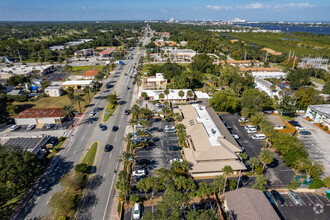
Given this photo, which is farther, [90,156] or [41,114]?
[41,114]

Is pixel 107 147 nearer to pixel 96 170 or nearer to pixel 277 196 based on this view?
pixel 96 170

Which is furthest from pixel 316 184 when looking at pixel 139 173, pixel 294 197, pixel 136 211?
pixel 139 173

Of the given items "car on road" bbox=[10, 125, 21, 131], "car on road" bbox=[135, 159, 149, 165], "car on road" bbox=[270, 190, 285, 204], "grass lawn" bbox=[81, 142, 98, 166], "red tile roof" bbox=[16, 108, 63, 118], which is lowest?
"car on road" bbox=[270, 190, 285, 204]

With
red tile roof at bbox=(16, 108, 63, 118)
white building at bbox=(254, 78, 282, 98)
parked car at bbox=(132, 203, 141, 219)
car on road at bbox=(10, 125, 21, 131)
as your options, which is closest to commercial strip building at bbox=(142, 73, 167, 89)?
red tile roof at bbox=(16, 108, 63, 118)

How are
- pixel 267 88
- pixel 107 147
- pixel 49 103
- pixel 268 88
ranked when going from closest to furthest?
pixel 107 147
pixel 49 103
pixel 268 88
pixel 267 88

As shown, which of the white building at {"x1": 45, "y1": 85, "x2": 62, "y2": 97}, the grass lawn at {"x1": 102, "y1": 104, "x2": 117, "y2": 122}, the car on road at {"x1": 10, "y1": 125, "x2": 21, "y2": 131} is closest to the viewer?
the car on road at {"x1": 10, "y1": 125, "x2": 21, "y2": 131}

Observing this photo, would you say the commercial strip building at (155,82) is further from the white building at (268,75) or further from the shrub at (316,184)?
the shrub at (316,184)

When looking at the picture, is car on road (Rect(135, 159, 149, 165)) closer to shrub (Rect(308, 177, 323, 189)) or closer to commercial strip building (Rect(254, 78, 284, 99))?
shrub (Rect(308, 177, 323, 189))
